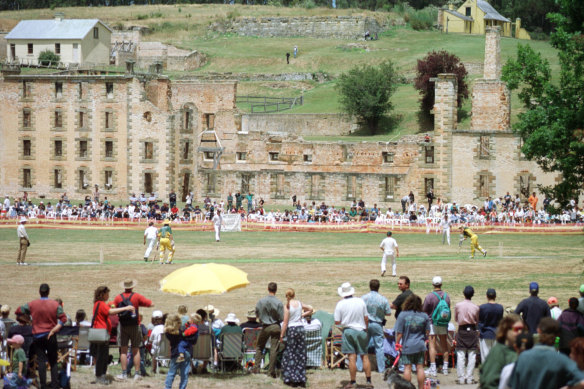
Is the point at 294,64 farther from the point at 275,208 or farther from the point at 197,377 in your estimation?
the point at 197,377

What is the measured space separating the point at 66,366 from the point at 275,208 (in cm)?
4440

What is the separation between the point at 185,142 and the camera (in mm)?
70188

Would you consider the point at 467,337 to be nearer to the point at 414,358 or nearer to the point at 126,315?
the point at 414,358

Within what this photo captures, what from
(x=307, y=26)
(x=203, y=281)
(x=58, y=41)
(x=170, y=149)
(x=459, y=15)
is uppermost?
(x=459, y=15)

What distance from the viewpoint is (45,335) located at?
54.6 feet

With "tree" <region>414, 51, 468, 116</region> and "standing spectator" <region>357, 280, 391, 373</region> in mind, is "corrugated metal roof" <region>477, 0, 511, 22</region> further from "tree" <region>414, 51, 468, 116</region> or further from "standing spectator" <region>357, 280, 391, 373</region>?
"standing spectator" <region>357, 280, 391, 373</region>

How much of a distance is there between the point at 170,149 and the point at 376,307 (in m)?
52.2

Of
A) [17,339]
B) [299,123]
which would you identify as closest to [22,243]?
[17,339]

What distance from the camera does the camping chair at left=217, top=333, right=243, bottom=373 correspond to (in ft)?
60.4

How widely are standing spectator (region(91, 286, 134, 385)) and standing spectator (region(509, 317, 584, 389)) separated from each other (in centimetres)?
848

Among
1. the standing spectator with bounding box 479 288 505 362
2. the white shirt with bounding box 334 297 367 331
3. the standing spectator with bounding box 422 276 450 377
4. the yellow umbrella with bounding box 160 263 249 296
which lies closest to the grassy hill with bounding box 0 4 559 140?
the yellow umbrella with bounding box 160 263 249 296

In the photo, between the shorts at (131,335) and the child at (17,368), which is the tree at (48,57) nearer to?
the shorts at (131,335)

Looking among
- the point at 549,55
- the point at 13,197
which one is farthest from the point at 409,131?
the point at 13,197

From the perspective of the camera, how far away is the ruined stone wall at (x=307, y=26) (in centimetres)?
11731
